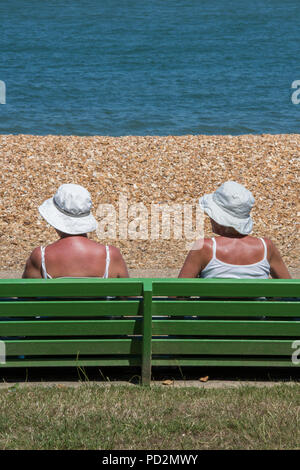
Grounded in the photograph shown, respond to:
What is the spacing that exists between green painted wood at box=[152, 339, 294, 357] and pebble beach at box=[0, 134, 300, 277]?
330 cm

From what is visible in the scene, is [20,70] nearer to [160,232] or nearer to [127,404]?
[160,232]

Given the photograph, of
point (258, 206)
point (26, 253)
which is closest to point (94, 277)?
point (26, 253)

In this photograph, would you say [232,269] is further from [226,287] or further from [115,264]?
[115,264]

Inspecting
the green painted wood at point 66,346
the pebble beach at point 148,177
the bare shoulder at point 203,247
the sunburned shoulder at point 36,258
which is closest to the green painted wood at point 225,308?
the green painted wood at point 66,346

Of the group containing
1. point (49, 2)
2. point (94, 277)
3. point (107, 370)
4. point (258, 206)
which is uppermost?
point (94, 277)

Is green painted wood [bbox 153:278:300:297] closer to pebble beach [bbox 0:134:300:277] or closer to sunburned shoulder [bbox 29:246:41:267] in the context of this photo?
sunburned shoulder [bbox 29:246:41:267]

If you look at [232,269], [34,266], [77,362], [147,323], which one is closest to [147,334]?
[147,323]

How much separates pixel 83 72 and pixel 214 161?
884 inches

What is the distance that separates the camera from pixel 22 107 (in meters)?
21.9

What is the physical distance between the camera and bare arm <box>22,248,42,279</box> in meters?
3.98

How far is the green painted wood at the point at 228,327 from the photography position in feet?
12.3

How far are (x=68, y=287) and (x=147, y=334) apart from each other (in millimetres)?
538

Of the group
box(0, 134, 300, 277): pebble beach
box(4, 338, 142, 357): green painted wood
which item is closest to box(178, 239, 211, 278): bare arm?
box(4, 338, 142, 357): green painted wood

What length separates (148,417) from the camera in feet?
11.2
